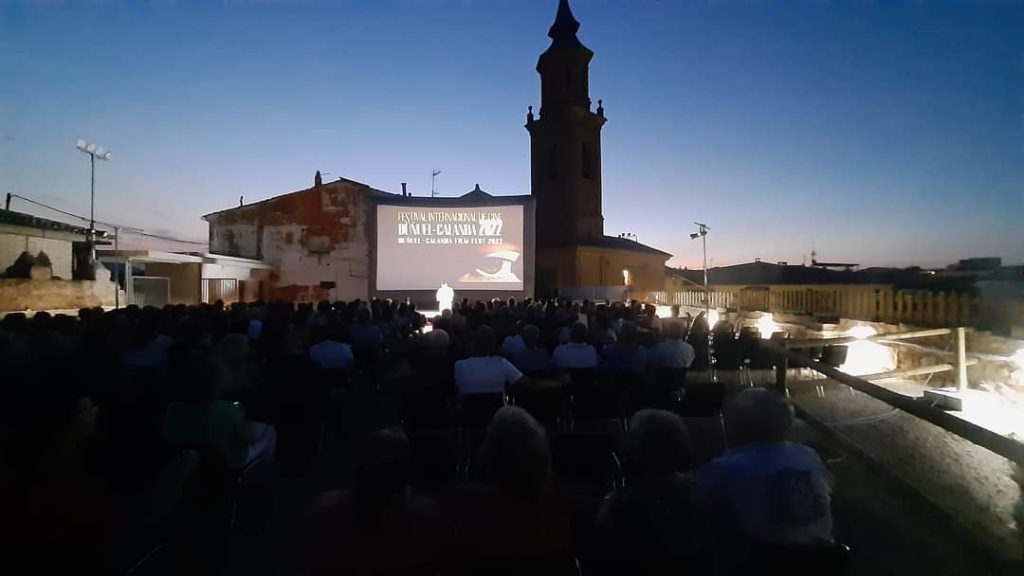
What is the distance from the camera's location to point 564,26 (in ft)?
93.8

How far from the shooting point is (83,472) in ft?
6.63

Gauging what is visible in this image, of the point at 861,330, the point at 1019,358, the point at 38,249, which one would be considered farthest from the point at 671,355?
the point at 38,249

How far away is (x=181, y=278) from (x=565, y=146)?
61.4 ft

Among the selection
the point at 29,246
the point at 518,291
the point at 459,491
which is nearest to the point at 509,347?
the point at 459,491

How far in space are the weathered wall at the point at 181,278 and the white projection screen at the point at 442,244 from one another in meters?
7.72

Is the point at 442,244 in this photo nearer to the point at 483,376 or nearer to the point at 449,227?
the point at 449,227

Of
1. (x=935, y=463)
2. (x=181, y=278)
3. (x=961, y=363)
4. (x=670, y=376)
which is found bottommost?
(x=935, y=463)

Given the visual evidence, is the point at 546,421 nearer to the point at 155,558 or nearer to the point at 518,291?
the point at 155,558

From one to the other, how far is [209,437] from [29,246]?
1756cm

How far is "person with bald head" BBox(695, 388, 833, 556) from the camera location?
1844mm

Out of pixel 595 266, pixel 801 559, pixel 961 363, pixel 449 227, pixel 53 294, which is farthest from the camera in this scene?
pixel 595 266

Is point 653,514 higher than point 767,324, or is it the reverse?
point 653,514

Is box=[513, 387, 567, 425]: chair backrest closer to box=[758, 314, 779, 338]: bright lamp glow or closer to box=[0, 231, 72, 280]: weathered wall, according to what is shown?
box=[758, 314, 779, 338]: bright lamp glow

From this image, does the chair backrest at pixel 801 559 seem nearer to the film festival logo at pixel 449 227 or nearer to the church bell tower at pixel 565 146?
the film festival logo at pixel 449 227
